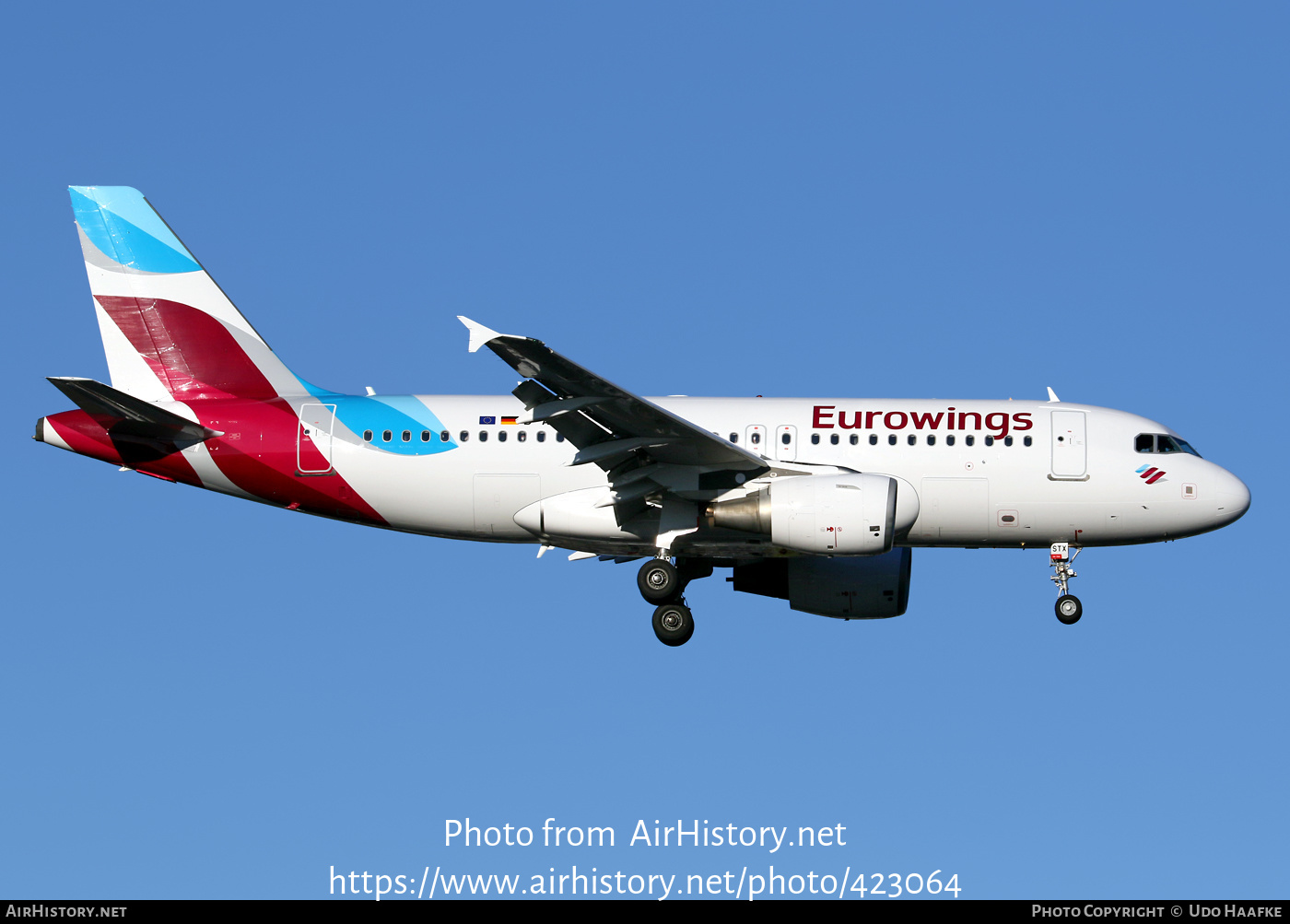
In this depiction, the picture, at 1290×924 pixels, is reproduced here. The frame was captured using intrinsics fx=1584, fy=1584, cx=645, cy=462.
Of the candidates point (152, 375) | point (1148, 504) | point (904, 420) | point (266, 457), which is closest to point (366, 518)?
point (266, 457)

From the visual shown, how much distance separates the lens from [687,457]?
26.2m

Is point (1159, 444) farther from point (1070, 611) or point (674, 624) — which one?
point (674, 624)

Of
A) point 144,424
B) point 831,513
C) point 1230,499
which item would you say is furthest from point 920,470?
point 144,424

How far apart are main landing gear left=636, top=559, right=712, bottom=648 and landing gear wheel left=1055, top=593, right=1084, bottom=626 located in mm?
6542

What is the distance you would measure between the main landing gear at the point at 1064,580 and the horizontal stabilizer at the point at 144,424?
14.9 m

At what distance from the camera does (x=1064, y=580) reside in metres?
28.1

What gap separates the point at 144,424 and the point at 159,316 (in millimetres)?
2620

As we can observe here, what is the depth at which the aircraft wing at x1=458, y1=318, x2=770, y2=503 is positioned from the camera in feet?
79.4

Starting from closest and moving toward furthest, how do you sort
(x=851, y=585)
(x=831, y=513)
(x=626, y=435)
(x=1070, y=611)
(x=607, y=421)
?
(x=831, y=513) → (x=607, y=421) → (x=626, y=435) → (x=1070, y=611) → (x=851, y=585)

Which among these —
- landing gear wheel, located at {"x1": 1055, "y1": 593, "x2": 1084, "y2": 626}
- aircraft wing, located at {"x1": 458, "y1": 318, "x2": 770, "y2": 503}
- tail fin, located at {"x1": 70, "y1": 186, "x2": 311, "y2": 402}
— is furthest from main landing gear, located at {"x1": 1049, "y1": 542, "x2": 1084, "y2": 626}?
tail fin, located at {"x1": 70, "y1": 186, "x2": 311, "y2": 402}

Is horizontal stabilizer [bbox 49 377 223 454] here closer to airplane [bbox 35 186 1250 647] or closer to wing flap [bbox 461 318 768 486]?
airplane [bbox 35 186 1250 647]

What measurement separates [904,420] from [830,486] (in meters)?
2.98

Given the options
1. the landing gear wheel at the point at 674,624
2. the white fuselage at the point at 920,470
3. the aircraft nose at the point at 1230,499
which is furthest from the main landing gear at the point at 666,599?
the aircraft nose at the point at 1230,499

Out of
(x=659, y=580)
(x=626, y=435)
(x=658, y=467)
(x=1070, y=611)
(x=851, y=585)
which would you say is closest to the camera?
(x=626, y=435)
